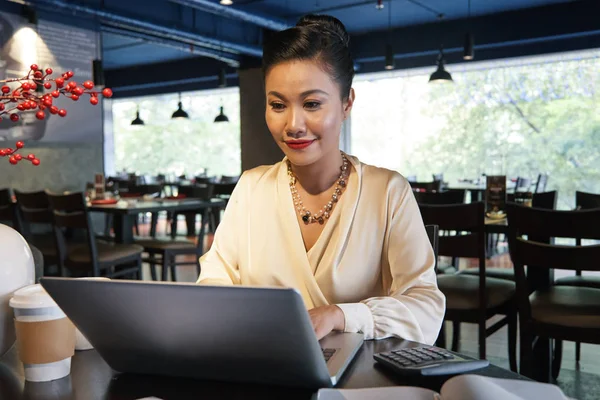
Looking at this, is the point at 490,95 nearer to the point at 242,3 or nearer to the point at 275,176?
the point at 242,3

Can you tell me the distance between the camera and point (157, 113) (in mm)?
14086

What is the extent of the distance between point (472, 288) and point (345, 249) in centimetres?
166

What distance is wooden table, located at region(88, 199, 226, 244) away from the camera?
384cm

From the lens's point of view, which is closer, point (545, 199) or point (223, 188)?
point (545, 199)

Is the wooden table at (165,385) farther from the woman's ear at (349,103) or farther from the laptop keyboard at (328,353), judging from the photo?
the woman's ear at (349,103)

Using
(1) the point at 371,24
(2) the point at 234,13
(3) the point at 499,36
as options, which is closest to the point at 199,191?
(2) the point at 234,13

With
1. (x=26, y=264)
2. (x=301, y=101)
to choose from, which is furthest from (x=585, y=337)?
(x=26, y=264)

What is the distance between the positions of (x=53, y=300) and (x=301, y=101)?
0.63 metres

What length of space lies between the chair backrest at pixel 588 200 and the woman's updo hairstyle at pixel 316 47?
8.12ft

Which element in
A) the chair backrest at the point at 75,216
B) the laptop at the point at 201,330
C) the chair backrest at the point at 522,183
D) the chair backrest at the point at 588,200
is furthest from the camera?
the chair backrest at the point at 522,183

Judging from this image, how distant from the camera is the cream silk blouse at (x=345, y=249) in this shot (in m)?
1.18

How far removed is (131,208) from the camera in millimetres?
3809

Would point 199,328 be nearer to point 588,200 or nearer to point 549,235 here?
point 549,235

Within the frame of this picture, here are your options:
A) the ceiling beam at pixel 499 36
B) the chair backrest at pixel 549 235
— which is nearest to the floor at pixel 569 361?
the chair backrest at pixel 549 235
